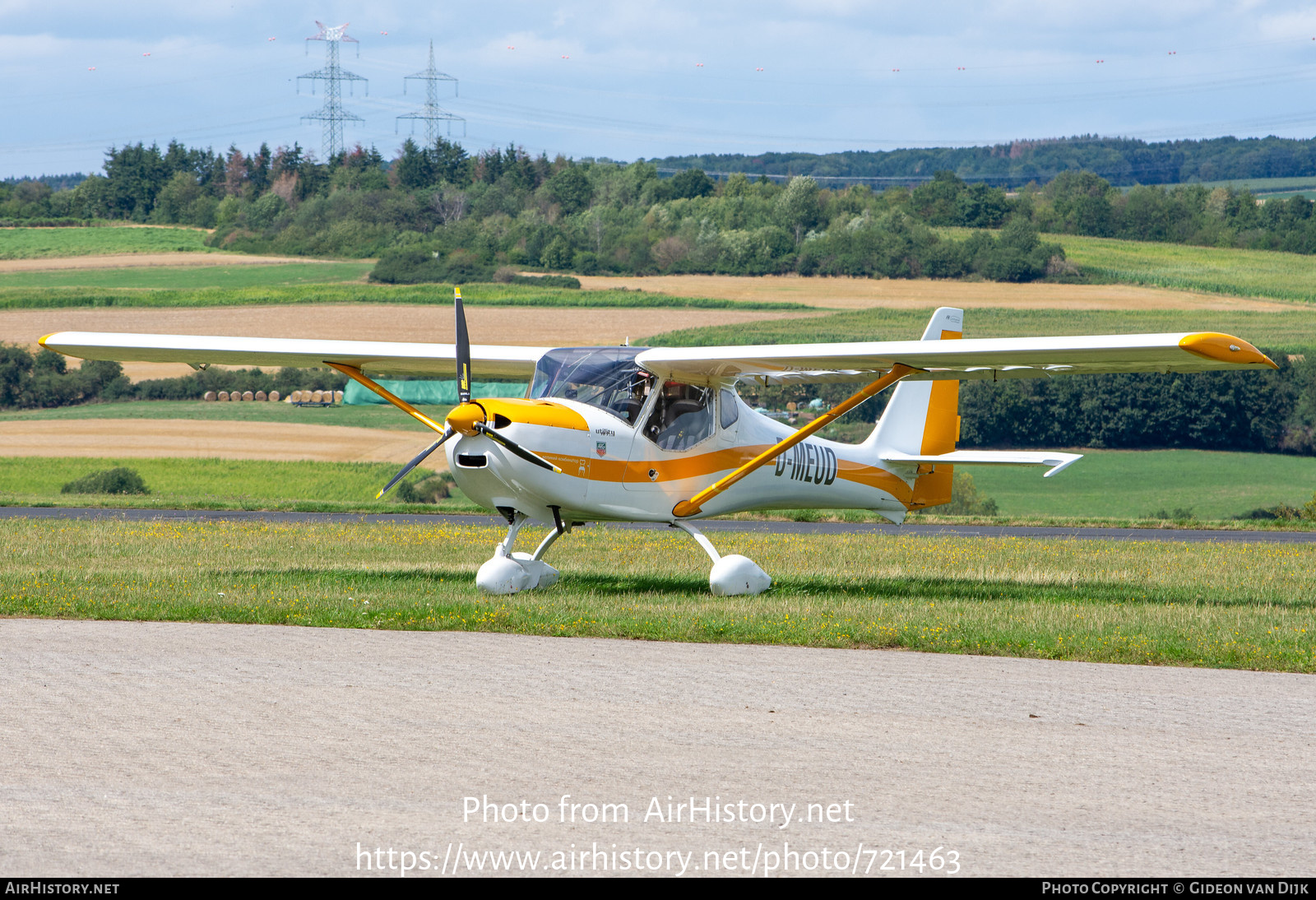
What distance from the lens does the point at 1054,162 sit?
5276 inches

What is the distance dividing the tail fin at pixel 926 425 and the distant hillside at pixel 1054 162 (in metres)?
102

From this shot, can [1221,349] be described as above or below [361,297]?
above

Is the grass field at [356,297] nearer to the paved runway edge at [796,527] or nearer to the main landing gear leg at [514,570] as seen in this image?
the paved runway edge at [796,527]

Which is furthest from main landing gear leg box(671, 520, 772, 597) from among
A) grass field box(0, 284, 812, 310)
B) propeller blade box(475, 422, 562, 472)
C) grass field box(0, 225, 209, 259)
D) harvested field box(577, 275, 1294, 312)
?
grass field box(0, 225, 209, 259)

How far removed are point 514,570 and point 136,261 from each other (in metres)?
72.2

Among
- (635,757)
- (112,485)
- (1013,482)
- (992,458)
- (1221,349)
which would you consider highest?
(1221,349)

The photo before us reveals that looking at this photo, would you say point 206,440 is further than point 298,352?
Yes

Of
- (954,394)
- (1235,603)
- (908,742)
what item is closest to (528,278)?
(954,394)

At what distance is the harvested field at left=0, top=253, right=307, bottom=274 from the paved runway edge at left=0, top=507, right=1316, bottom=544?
173ft

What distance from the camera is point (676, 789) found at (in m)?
6.16

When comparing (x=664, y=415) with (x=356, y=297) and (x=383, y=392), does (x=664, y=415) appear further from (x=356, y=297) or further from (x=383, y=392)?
(x=356, y=297)

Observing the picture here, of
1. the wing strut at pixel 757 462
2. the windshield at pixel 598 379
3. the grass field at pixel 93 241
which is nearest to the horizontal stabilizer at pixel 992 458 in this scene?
the wing strut at pixel 757 462

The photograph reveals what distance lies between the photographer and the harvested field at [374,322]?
185ft

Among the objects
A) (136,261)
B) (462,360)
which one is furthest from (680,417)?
(136,261)
